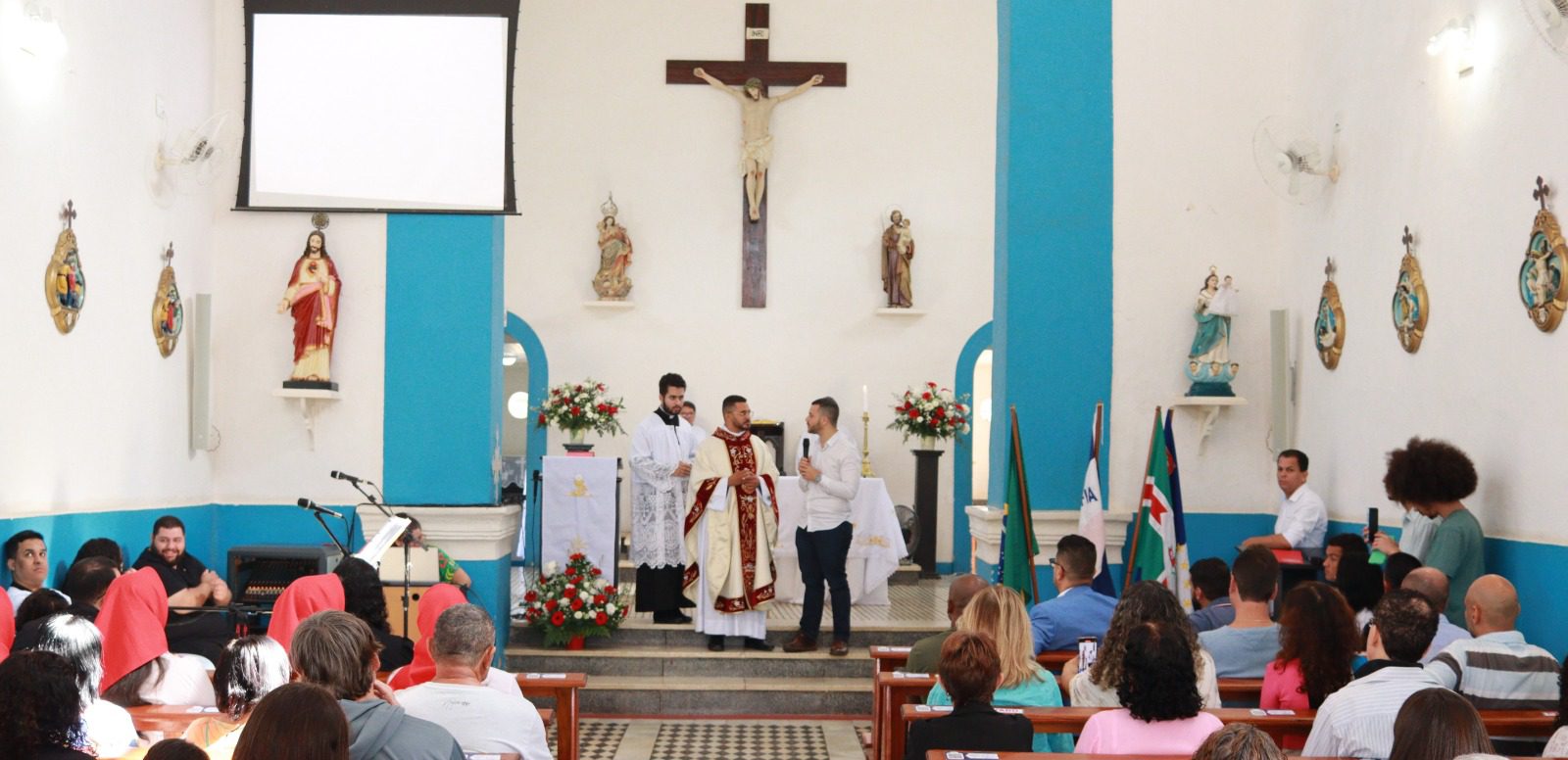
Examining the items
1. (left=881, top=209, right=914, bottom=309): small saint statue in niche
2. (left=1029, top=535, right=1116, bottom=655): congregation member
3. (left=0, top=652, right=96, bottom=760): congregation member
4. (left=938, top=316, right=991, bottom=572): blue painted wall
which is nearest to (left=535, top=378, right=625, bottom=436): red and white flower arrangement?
(left=881, top=209, right=914, bottom=309): small saint statue in niche

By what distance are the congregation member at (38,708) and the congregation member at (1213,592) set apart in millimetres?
3806

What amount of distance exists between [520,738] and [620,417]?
29.9ft

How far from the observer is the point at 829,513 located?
26.3ft

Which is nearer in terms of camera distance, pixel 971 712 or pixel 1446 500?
pixel 971 712

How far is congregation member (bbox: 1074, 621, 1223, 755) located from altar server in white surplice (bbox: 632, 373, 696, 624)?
5.20m

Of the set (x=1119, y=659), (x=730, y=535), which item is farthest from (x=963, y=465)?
(x=1119, y=659)

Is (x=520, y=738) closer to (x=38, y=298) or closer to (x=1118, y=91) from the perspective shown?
(x=38, y=298)

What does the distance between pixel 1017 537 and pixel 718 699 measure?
185cm

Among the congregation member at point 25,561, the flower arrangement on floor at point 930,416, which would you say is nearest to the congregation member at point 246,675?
the congregation member at point 25,561

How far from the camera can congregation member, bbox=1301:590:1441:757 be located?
3.64 meters

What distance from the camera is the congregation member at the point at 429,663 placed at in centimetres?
407

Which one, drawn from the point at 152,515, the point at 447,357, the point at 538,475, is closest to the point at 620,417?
the point at 538,475

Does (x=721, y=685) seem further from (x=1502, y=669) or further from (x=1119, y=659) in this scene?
(x=1502, y=669)

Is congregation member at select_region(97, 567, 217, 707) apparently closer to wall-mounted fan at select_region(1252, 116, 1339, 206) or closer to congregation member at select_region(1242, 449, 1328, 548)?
congregation member at select_region(1242, 449, 1328, 548)
